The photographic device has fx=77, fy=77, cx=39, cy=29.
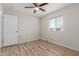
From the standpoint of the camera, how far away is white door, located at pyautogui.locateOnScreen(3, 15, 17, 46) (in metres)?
3.99

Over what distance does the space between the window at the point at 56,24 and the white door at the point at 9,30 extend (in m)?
2.26

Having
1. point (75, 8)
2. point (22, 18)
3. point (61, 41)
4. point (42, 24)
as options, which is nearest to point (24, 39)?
point (22, 18)

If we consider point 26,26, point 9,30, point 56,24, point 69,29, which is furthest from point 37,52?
point 26,26

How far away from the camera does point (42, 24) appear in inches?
231

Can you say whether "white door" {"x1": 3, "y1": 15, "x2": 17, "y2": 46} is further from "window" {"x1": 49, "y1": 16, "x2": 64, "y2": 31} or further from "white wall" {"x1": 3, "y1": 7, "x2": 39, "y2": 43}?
"window" {"x1": 49, "y1": 16, "x2": 64, "y2": 31}

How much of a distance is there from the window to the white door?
2262mm

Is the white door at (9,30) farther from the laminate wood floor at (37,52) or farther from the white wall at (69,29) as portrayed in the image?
the white wall at (69,29)

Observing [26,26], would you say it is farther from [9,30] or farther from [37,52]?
[37,52]

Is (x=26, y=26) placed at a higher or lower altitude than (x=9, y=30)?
higher

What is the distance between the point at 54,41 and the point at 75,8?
2.26 metres

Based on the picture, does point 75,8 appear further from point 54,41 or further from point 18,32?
point 18,32

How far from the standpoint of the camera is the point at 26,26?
5250 mm

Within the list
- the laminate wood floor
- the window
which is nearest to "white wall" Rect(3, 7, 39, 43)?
the window

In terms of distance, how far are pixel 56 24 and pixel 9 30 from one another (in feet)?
8.85
